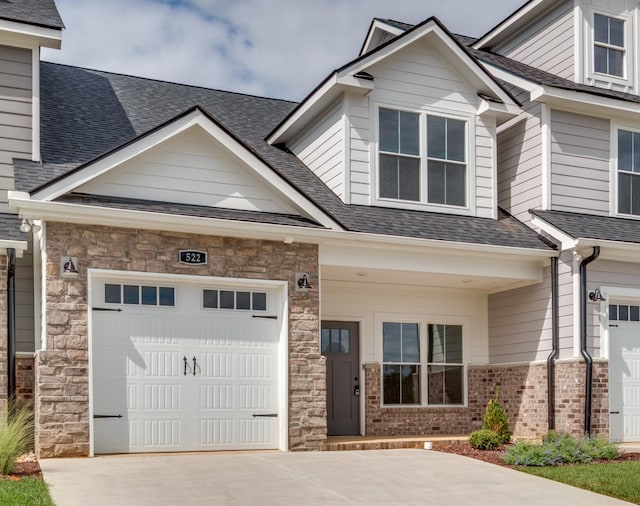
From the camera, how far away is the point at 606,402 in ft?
46.6

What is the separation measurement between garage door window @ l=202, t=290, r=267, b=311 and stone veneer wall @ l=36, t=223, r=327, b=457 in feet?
1.13

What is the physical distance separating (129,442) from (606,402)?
7.83 metres

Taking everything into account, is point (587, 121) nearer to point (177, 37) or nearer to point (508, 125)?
point (508, 125)

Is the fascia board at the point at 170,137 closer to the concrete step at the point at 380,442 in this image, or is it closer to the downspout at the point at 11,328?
the downspout at the point at 11,328

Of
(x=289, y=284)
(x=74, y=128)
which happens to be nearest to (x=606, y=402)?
(x=289, y=284)

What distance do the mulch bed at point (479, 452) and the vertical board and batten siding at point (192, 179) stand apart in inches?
172

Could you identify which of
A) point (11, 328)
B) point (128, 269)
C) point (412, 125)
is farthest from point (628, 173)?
point (11, 328)

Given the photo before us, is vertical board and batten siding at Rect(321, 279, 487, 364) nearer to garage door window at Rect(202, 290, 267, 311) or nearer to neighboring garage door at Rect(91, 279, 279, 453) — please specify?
garage door window at Rect(202, 290, 267, 311)

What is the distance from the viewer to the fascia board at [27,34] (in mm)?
13089

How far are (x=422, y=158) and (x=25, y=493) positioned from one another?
9.31 metres

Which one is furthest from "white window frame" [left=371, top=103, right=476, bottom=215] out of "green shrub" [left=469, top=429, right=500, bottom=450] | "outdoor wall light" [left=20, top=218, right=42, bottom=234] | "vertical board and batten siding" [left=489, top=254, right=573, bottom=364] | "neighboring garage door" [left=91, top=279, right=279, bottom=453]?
"outdoor wall light" [left=20, top=218, right=42, bottom=234]

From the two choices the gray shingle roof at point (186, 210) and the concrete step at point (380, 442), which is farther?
the concrete step at point (380, 442)

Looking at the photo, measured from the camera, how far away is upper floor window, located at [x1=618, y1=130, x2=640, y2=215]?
1600 cm

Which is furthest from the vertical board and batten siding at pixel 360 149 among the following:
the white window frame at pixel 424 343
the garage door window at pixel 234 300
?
the garage door window at pixel 234 300
